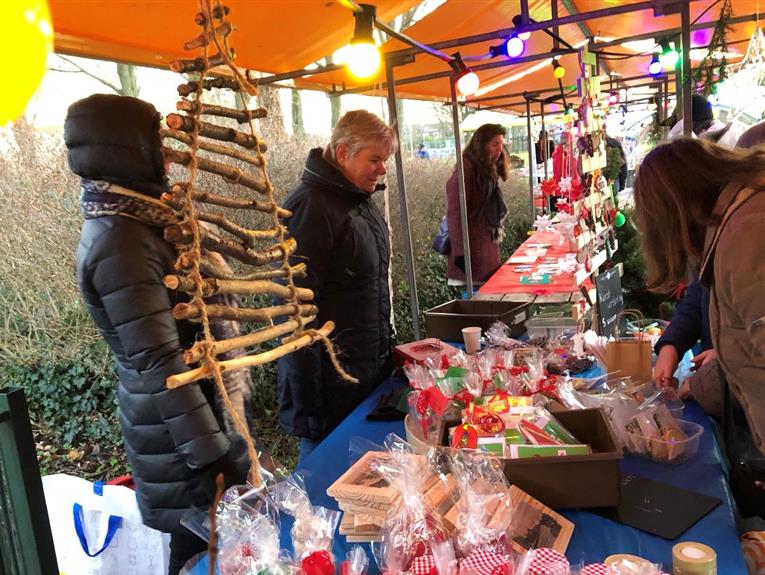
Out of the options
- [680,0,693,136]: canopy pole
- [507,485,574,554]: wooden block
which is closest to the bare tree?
[680,0,693,136]: canopy pole

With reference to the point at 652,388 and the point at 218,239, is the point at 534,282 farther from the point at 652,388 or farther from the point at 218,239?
the point at 218,239

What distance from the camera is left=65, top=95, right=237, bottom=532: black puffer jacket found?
1649mm

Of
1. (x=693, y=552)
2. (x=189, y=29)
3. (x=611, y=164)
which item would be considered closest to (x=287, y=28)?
(x=189, y=29)

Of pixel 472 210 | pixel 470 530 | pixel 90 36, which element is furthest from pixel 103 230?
pixel 472 210

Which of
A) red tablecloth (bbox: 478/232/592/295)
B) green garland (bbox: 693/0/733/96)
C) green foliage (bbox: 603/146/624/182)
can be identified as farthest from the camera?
green foliage (bbox: 603/146/624/182)

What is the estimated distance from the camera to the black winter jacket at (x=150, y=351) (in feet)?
5.41

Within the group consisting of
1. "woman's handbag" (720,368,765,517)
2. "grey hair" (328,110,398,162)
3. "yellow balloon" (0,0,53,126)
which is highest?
"grey hair" (328,110,398,162)

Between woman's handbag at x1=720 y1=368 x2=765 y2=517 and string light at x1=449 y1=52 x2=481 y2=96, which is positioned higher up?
string light at x1=449 y1=52 x2=481 y2=96

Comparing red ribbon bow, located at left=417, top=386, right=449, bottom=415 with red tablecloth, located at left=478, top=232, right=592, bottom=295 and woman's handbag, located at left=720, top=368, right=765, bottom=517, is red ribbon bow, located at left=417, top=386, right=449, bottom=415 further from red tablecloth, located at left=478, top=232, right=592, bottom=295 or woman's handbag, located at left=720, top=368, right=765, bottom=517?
red tablecloth, located at left=478, top=232, right=592, bottom=295

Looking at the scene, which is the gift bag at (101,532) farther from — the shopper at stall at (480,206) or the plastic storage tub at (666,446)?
the shopper at stall at (480,206)

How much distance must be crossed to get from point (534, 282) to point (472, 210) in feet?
4.15

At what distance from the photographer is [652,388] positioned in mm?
2115

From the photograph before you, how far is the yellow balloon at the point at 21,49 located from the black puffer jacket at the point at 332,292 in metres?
1.89

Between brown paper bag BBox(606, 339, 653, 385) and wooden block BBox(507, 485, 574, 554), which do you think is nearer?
wooden block BBox(507, 485, 574, 554)
